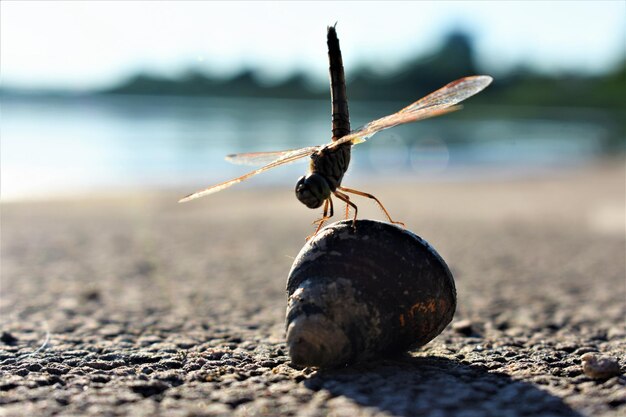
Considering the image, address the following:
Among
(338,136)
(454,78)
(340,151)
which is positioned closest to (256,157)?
(338,136)

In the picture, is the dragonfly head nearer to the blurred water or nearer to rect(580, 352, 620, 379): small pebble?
rect(580, 352, 620, 379): small pebble

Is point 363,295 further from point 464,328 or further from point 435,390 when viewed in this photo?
point 464,328

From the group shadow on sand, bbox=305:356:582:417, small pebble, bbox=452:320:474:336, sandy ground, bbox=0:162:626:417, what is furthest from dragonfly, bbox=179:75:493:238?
small pebble, bbox=452:320:474:336

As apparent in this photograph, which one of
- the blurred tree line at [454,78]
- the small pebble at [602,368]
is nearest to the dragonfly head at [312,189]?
the small pebble at [602,368]

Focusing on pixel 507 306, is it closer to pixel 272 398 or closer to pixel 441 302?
pixel 441 302

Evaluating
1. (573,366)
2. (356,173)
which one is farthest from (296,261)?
(356,173)

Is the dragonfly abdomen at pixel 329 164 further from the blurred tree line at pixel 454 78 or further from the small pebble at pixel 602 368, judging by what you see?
the blurred tree line at pixel 454 78

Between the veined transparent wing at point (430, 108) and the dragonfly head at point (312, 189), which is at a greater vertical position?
the veined transparent wing at point (430, 108)
